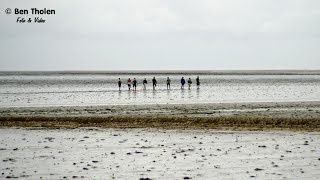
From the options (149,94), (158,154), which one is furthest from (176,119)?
(149,94)

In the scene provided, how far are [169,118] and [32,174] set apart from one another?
13.0m

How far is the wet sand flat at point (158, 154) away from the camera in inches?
469

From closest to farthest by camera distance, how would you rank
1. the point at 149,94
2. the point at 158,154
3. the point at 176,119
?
1. the point at 158,154
2. the point at 176,119
3. the point at 149,94

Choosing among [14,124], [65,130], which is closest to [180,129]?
[65,130]

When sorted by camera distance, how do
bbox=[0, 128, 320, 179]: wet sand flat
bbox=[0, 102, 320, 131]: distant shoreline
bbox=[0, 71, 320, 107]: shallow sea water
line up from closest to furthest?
bbox=[0, 128, 320, 179]: wet sand flat → bbox=[0, 102, 320, 131]: distant shoreline → bbox=[0, 71, 320, 107]: shallow sea water

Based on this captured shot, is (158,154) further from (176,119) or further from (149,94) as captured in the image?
(149,94)

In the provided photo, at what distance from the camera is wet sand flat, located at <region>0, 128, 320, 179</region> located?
1191 cm

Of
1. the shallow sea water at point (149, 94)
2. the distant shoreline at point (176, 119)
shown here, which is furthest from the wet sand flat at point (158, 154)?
Result: the shallow sea water at point (149, 94)

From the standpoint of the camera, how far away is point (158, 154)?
14.5 metres

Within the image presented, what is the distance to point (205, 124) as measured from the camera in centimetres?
2169

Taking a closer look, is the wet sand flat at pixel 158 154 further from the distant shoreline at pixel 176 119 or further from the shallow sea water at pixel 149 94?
the shallow sea water at pixel 149 94

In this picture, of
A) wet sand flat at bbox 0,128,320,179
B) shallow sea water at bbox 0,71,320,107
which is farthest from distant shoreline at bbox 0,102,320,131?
shallow sea water at bbox 0,71,320,107

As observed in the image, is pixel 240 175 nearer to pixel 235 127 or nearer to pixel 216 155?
pixel 216 155

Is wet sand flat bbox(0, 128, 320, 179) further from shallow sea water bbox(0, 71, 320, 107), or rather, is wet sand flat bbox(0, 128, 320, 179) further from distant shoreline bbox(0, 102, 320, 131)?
shallow sea water bbox(0, 71, 320, 107)
